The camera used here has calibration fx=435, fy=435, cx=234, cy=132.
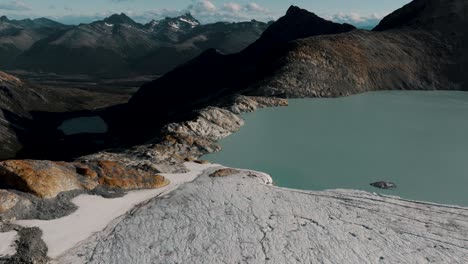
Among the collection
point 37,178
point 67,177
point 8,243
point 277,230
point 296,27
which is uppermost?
point 296,27

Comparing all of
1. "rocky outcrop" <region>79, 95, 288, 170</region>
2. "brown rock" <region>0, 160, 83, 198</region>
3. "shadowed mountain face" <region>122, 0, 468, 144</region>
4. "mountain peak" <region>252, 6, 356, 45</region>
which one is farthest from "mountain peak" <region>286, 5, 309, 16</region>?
"brown rock" <region>0, 160, 83, 198</region>

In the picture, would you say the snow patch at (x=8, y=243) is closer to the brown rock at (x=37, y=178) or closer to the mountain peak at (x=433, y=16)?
the brown rock at (x=37, y=178)

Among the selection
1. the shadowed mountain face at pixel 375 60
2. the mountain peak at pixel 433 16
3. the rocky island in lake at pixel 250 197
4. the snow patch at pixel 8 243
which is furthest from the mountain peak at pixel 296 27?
the snow patch at pixel 8 243

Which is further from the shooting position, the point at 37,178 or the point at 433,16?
the point at 433,16

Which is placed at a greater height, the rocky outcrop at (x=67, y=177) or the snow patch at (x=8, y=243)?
the rocky outcrop at (x=67, y=177)

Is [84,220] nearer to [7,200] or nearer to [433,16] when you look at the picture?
[7,200]

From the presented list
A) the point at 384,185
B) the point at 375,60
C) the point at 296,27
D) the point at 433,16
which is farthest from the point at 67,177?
the point at 296,27

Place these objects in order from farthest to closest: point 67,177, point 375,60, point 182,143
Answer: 1. point 375,60
2. point 182,143
3. point 67,177
